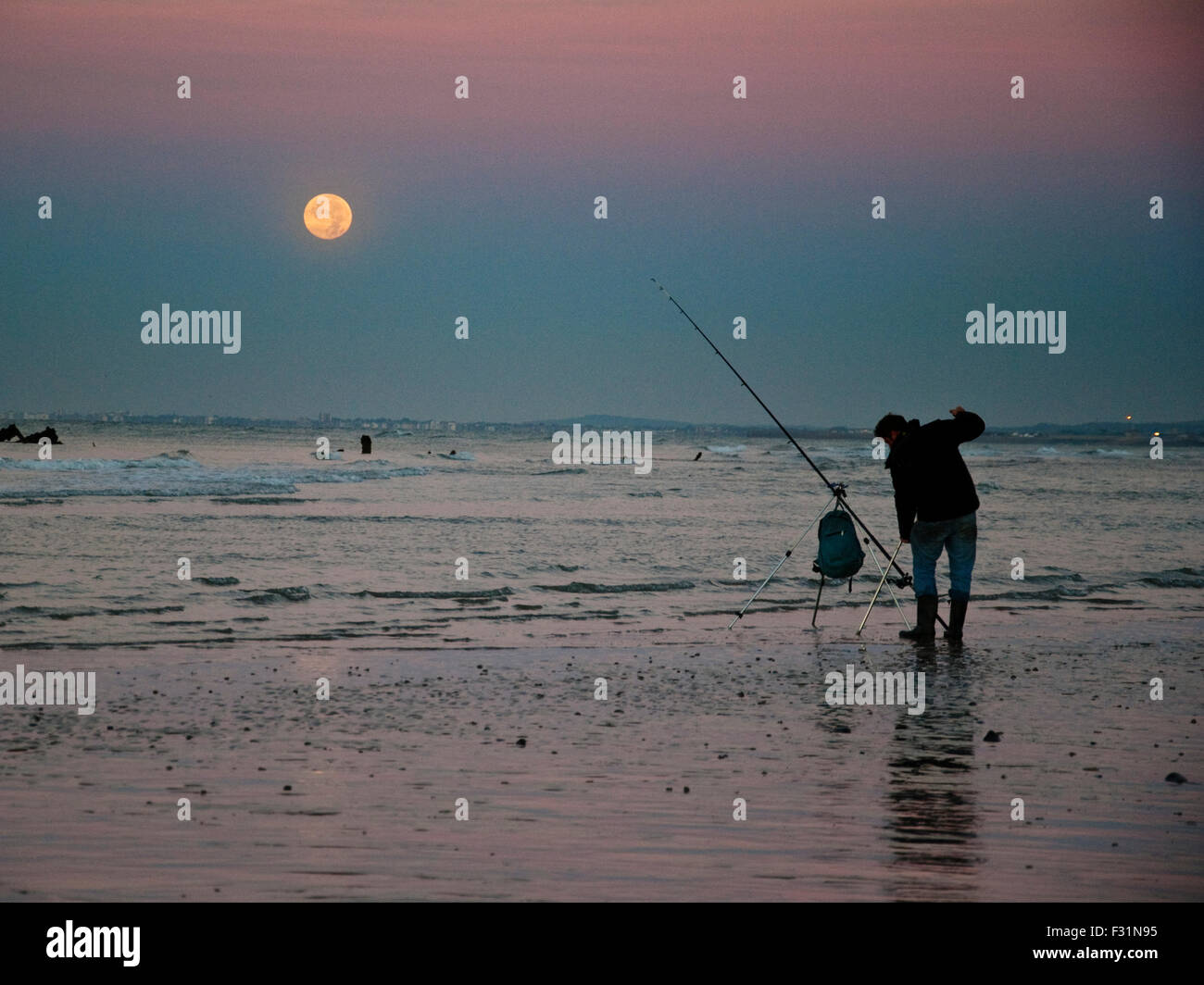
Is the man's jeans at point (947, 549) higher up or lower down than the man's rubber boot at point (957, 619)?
higher up

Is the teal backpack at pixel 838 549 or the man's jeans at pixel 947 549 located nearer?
the man's jeans at pixel 947 549

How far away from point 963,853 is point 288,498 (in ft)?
87.1

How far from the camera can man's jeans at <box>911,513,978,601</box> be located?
10141 mm

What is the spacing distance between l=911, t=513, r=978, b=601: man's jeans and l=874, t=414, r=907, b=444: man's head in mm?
716

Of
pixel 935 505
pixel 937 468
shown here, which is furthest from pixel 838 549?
pixel 937 468

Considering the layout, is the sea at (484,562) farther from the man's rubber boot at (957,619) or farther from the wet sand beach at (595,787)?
the wet sand beach at (595,787)

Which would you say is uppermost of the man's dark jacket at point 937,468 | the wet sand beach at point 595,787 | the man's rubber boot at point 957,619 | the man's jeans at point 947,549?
the man's dark jacket at point 937,468

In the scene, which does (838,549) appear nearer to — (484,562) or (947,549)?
(947,549)

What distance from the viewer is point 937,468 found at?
10.1 meters

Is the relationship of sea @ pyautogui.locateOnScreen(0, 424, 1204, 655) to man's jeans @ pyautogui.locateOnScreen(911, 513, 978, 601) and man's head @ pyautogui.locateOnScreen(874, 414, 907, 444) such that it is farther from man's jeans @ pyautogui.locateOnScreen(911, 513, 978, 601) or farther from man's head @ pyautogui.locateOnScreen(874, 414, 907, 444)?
man's head @ pyautogui.locateOnScreen(874, 414, 907, 444)

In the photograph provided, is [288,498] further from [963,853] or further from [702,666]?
[963,853]

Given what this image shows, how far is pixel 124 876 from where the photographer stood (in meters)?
4.36

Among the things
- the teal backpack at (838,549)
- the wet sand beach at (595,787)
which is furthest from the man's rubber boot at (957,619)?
the wet sand beach at (595,787)

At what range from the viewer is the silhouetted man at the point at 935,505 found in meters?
10.1
